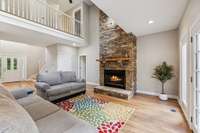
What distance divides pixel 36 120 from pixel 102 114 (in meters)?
1.72

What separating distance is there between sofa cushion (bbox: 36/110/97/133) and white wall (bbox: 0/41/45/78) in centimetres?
769

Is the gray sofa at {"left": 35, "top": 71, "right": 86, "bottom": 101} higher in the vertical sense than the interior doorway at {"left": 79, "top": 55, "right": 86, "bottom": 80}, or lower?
lower

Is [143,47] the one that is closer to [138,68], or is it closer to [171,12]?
[138,68]

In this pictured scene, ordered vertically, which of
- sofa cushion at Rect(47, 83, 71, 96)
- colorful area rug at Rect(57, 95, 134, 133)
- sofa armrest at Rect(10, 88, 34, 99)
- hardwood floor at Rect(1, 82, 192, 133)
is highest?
sofa armrest at Rect(10, 88, 34, 99)

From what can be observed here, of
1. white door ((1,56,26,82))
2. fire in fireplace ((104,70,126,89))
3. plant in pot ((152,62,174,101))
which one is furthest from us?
white door ((1,56,26,82))

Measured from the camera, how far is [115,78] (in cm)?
517

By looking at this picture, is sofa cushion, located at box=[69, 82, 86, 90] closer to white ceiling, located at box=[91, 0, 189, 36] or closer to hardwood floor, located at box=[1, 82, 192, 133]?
hardwood floor, located at box=[1, 82, 192, 133]

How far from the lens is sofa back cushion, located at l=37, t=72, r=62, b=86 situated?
12.9 ft

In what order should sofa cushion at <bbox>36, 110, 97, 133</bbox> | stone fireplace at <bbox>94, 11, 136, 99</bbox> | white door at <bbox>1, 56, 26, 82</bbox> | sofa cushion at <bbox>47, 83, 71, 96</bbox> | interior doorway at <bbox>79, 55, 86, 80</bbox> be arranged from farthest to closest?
interior doorway at <bbox>79, 55, 86, 80</bbox>, white door at <bbox>1, 56, 26, 82</bbox>, stone fireplace at <bbox>94, 11, 136, 99</bbox>, sofa cushion at <bbox>47, 83, 71, 96</bbox>, sofa cushion at <bbox>36, 110, 97, 133</bbox>

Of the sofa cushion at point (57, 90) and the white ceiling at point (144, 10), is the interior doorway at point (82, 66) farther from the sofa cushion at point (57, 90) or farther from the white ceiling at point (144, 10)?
the white ceiling at point (144, 10)

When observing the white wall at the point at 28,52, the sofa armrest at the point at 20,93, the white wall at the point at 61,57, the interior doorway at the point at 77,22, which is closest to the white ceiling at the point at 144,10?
the sofa armrest at the point at 20,93

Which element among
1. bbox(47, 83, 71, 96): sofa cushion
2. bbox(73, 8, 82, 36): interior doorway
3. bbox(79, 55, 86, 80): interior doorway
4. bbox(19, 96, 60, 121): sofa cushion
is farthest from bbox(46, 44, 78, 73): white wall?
bbox(19, 96, 60, 121): sofa cushion

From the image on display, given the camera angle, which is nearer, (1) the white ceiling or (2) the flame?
(1) the white ceiling

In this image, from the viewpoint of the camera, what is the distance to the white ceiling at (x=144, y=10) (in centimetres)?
245
